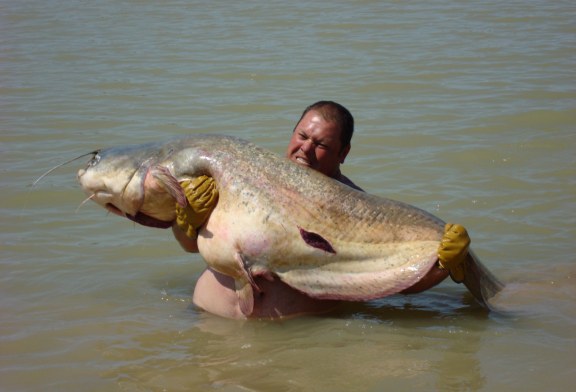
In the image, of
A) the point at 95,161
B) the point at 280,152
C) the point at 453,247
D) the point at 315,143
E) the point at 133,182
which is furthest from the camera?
the point at 280,152

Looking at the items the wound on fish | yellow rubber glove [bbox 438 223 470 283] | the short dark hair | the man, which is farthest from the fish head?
yellow rubber glove [bbox 438 223 470 283]

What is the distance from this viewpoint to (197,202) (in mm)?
4277

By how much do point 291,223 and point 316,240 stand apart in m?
0.13

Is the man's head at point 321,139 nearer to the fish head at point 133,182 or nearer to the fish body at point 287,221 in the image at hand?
the fish body at point 287,221

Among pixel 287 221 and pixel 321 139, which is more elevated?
pixel 321 139

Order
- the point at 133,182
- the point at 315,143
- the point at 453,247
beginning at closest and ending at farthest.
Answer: the point at 453,247
the point at 133,182
the point at 315,143

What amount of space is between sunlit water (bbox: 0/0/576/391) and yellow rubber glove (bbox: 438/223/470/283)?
42 centimetres

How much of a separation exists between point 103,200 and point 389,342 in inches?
58.0

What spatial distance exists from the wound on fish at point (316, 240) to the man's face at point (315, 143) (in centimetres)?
44

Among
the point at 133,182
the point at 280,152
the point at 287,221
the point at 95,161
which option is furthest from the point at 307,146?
the point at 280,152

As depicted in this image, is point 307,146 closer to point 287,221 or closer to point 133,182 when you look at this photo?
point 287,221

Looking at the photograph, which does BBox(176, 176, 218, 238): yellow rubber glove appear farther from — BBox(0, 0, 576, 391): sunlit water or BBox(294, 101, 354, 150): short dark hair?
BBox(294, 101, 354, 150): short dark hair

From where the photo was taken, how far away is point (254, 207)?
4.29 metres

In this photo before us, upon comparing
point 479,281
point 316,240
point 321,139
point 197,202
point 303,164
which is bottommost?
point 479,281
